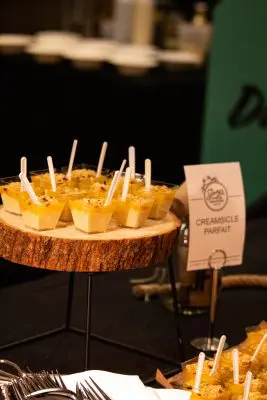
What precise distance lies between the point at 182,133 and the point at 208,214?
2.63 meters

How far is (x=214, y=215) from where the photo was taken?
3.24 metres

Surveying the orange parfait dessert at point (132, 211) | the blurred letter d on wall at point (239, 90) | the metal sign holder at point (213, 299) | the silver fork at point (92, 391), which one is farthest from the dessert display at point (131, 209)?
the blurred letter d on wall at point (239, 90)

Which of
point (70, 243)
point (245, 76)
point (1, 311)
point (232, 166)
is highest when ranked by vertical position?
point (245, 76)

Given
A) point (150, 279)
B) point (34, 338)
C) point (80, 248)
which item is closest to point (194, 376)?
point (80, 248)

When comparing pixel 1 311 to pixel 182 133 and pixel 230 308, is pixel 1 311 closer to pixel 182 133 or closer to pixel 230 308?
pixel 230 308

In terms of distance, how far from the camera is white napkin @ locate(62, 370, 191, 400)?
7.17 feet

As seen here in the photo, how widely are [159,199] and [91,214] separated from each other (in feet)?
1.25

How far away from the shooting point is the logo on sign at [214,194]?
321 centimetres

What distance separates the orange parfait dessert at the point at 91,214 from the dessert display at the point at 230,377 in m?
0.60

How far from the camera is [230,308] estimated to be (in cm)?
402

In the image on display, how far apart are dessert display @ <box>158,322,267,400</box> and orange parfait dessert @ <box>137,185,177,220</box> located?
2.15ft

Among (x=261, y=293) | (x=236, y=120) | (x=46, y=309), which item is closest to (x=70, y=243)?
(x=46, y=309)

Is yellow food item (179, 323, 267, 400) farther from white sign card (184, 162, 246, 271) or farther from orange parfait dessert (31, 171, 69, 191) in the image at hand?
orange parfait dessert (31, 171, 69, 191)

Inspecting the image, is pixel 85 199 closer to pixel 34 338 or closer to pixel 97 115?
pixel 34 338
